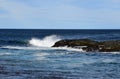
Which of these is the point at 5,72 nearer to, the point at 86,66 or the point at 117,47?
the point at 86,66

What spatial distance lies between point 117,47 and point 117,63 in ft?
47.9

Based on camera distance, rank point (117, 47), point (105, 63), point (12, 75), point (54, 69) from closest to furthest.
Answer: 1. point (12, 75)
2. point (54, 69)
3. point (105, 63)
4. point (117, 47)

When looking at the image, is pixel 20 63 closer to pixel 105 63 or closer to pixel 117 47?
pixel 105 63

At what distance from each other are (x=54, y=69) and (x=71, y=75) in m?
3.60

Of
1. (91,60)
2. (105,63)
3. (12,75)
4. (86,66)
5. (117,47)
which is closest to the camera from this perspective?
(12,75)

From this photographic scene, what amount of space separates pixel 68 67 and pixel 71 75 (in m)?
4.64

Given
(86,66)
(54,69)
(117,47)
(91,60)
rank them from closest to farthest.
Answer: (54,69) < (86,66) < (91,60) < (117,47)

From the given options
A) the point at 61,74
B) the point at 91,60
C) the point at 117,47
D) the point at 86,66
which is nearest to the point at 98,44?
the point at 117,47

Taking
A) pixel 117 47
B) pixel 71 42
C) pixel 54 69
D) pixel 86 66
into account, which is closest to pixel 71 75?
pixel 54 69

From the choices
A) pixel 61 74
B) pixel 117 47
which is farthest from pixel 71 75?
pixel 117 47

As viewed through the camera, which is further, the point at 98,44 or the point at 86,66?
the point at 98,44

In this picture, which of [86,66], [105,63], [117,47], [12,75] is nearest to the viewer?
[12,75]

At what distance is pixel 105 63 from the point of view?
125 feet

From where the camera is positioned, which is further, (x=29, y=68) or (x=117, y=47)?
(x=117, y=47)
